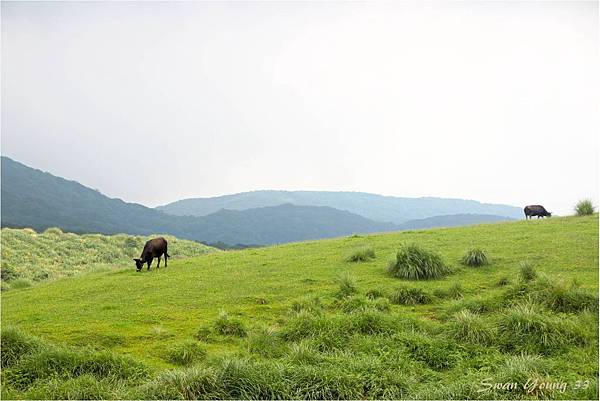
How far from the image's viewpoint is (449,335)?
924 centimetres

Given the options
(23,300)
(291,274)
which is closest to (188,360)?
(291,274)

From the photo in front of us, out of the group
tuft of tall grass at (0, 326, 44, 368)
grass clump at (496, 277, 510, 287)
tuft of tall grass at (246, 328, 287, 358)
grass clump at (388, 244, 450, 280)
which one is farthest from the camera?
grass clump at (388, 244, 450, 280)

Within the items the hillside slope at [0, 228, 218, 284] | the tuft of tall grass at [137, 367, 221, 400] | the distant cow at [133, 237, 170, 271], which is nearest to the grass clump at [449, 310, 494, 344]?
the tuft of tall grass at [137, 367, 221, 400]

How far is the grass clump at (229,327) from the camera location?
34.1 feet

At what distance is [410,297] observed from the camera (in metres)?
12.3

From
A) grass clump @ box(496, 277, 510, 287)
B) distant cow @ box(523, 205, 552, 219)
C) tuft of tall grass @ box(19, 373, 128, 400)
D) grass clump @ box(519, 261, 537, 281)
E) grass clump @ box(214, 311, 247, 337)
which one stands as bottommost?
tuft of tall grass @ box(19, 373, 128, 400)

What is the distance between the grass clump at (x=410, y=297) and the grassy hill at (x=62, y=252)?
18.8 m

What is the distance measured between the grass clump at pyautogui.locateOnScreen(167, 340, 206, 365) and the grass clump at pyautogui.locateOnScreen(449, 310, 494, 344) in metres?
4.75

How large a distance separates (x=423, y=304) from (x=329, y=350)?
409cm

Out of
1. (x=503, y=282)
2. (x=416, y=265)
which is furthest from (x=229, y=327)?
(x=503, y=282)

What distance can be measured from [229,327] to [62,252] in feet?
97.3

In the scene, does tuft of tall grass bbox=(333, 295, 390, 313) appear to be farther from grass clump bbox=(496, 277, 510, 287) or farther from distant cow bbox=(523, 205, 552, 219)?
distant cow bbox=(523, 205, 552, 219)

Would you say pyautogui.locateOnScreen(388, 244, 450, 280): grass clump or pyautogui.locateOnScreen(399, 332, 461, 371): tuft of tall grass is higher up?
pyautogui.locateOnScreen(388, 244, 450, 280): grass clump

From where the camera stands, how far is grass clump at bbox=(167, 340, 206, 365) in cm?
888
